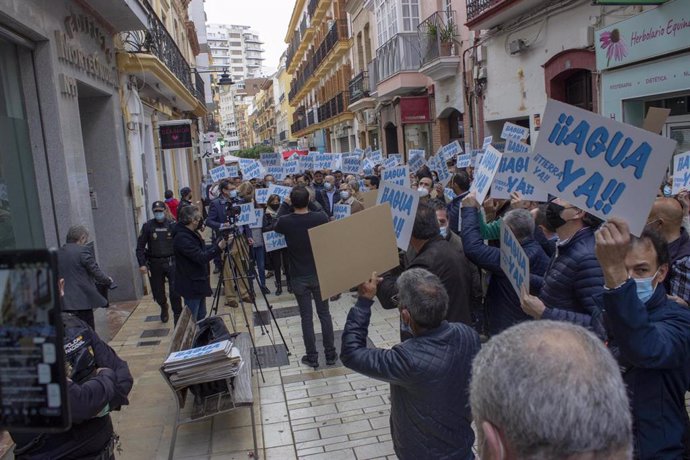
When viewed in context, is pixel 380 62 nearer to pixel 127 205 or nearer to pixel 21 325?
A: pixel 127 205

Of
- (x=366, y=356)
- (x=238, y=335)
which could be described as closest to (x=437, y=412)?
(x=366, y=356)

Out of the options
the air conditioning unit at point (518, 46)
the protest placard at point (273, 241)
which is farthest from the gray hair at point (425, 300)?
the air conditioning unit at point (518, 46)

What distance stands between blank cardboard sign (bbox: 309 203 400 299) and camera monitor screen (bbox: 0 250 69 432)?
A: 1.70m

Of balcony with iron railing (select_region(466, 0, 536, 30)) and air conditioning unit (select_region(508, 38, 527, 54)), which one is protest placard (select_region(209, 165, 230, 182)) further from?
air conditioning unit (select_region(508, 38, 527, 54))

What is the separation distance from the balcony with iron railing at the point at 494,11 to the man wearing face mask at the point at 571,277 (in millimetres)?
10503

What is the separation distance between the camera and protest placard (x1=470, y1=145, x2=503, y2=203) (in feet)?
16.6

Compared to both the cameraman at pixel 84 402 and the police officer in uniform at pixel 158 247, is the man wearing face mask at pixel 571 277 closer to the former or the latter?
the cameraman at pixel 84 402

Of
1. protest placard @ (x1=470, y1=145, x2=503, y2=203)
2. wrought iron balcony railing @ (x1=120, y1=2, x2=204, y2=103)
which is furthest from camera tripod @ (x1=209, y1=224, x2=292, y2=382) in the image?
wrought iron balcony railing @ (x1=120, y1=2, x2=204, y2=103)

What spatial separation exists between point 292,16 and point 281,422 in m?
53.1

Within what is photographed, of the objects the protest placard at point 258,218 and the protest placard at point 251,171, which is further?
the protest placard at point 251,171

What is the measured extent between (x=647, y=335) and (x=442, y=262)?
1684mm

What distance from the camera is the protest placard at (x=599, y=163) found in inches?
110

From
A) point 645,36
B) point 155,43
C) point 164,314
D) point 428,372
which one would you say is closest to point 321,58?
point 155,43

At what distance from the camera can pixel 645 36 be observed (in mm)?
9602
